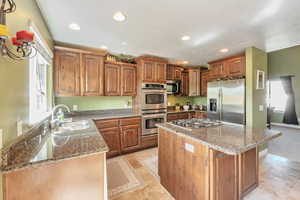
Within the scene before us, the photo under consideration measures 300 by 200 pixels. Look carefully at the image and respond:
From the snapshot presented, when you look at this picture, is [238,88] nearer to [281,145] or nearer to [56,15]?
[281,145]

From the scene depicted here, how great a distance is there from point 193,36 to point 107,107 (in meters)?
2.62

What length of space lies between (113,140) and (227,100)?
2916 mm

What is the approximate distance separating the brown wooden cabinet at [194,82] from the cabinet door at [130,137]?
2.38 meters

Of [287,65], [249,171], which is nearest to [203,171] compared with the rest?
[249,171]

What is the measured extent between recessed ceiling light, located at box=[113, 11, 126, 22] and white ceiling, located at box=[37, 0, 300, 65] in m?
0.06

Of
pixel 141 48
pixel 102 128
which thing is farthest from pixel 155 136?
pixel 141 48

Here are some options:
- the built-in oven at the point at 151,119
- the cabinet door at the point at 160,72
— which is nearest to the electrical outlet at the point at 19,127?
the built-in oven at the point at 151,119

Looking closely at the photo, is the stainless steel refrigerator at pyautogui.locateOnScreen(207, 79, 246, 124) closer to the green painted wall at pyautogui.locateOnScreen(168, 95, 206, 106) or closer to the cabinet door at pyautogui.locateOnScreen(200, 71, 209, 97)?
the cabinet door at pyautogui.locateOnScreen(200, 71, 209, 97)

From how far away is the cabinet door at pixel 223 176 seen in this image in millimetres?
1271

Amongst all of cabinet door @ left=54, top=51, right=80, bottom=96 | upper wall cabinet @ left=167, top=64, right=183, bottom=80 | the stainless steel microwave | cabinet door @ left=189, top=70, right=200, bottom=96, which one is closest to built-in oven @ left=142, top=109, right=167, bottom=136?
the stainless steel microwave

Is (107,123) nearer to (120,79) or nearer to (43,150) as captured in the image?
(120,79)

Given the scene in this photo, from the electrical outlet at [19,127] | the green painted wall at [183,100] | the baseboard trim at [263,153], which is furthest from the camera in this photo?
the green painted wall at [183,100]

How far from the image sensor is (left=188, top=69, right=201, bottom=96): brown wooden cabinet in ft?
14.8

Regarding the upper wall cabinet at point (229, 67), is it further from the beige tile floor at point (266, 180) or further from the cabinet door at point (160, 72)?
the beige tile floor at point (266, 180)
